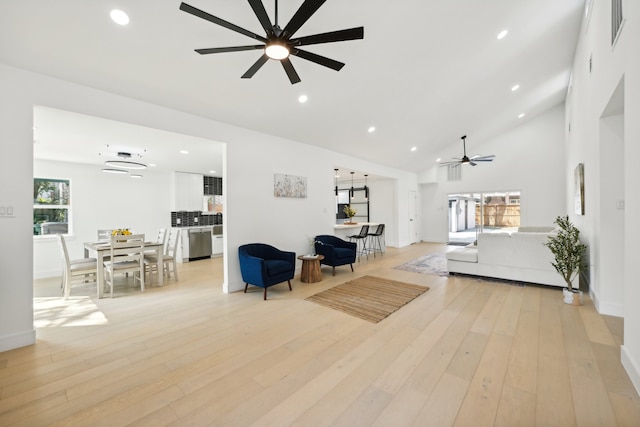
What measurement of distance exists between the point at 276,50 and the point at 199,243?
253 inches

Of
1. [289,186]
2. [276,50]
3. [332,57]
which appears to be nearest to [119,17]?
[276,50]

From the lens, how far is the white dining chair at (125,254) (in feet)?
14.2

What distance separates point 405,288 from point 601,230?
2.55 m

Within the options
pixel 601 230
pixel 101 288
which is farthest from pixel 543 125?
pixel 101 288

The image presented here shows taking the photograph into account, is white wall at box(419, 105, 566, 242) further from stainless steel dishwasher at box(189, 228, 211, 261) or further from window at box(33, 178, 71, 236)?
window at box(33, 178, 71, 236)

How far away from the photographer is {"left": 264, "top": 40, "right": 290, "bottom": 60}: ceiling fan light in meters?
2.17

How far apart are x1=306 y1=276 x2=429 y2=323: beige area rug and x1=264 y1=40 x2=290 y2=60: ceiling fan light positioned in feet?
9.62

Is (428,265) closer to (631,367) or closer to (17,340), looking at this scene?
(631,367)

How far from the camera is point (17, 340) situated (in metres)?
2.65

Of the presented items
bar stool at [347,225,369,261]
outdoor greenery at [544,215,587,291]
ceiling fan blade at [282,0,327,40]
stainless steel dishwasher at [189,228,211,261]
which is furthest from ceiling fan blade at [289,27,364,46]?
stainless steel dishwasher at [189,228,211,261]

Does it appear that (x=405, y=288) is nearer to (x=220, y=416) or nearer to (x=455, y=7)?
(x=220, y=416)

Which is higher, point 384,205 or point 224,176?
point 224,176

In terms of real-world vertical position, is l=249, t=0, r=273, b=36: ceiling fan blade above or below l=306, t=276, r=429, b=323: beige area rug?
above

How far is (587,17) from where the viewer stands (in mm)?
3850
